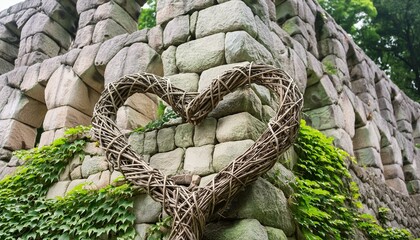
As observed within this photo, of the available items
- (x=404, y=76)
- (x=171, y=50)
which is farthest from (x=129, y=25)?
(x=404, y=76)

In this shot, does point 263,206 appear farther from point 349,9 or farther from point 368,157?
point 349,9

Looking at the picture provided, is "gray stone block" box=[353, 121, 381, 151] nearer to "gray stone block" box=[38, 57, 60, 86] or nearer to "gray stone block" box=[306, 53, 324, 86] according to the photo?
"gray stone block" box=[306, 53, 324, 86]

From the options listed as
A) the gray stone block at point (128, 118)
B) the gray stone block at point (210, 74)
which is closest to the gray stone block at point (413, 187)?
the gray stone block at point (128, 118)

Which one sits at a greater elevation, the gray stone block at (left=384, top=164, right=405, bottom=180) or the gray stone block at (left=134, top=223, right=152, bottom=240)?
the gray stone block at (left=384, top=164, right=405, bottom=180)

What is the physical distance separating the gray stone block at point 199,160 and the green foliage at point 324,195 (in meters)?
0.73

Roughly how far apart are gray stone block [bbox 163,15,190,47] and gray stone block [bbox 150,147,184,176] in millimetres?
1058

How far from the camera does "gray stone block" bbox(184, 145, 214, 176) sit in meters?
2.82

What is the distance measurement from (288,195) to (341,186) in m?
1.33

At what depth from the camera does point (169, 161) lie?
302 cm

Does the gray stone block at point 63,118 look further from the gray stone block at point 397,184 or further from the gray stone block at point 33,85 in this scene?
the gray stone block at point 397,184

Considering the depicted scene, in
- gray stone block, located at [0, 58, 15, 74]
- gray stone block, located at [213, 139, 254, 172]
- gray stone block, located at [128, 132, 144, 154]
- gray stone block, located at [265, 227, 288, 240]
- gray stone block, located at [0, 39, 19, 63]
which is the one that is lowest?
gray stone block, located at [265, 227, 288, 240]

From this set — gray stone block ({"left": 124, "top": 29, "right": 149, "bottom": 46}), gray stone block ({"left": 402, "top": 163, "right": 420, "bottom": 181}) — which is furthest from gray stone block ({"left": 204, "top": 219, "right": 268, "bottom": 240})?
gray stone block ({"left": 402, "top": 163, "right": 420, "bottom": 181})

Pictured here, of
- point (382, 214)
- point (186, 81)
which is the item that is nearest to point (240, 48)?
point (186, 81)

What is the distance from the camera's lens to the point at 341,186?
4.09 m
